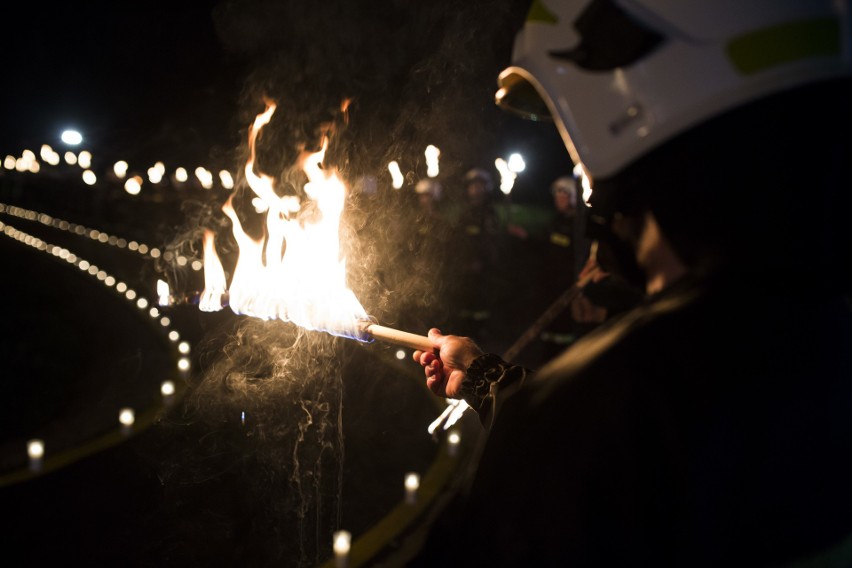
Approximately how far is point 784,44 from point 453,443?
723 cm

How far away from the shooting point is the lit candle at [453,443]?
8.09 meters

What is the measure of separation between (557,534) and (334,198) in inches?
118

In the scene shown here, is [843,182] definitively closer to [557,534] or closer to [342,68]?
[557,534]

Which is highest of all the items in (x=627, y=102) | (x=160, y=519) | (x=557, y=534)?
(x=160, y=519)

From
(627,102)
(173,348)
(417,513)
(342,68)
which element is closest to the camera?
(627,102)

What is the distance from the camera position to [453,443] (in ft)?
27.3

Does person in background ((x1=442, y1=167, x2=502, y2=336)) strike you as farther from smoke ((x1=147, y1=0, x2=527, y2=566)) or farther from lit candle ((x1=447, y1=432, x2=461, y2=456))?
lit candle ((x1=447, y1=432, x2=461, y2=456))

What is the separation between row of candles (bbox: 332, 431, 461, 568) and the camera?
500 centimetres

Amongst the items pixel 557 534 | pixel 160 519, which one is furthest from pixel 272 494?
pixel 557 534

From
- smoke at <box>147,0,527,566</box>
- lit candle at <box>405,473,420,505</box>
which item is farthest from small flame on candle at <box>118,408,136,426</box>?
lit candle at <box>405,473,420,505</box>

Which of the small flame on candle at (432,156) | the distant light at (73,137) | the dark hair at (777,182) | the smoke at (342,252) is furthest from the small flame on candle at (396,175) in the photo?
the distant light at (73,137)

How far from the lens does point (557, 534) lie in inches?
52.3

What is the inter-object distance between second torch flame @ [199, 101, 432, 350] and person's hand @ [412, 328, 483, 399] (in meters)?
0.09

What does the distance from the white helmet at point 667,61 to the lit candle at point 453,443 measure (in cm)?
666
